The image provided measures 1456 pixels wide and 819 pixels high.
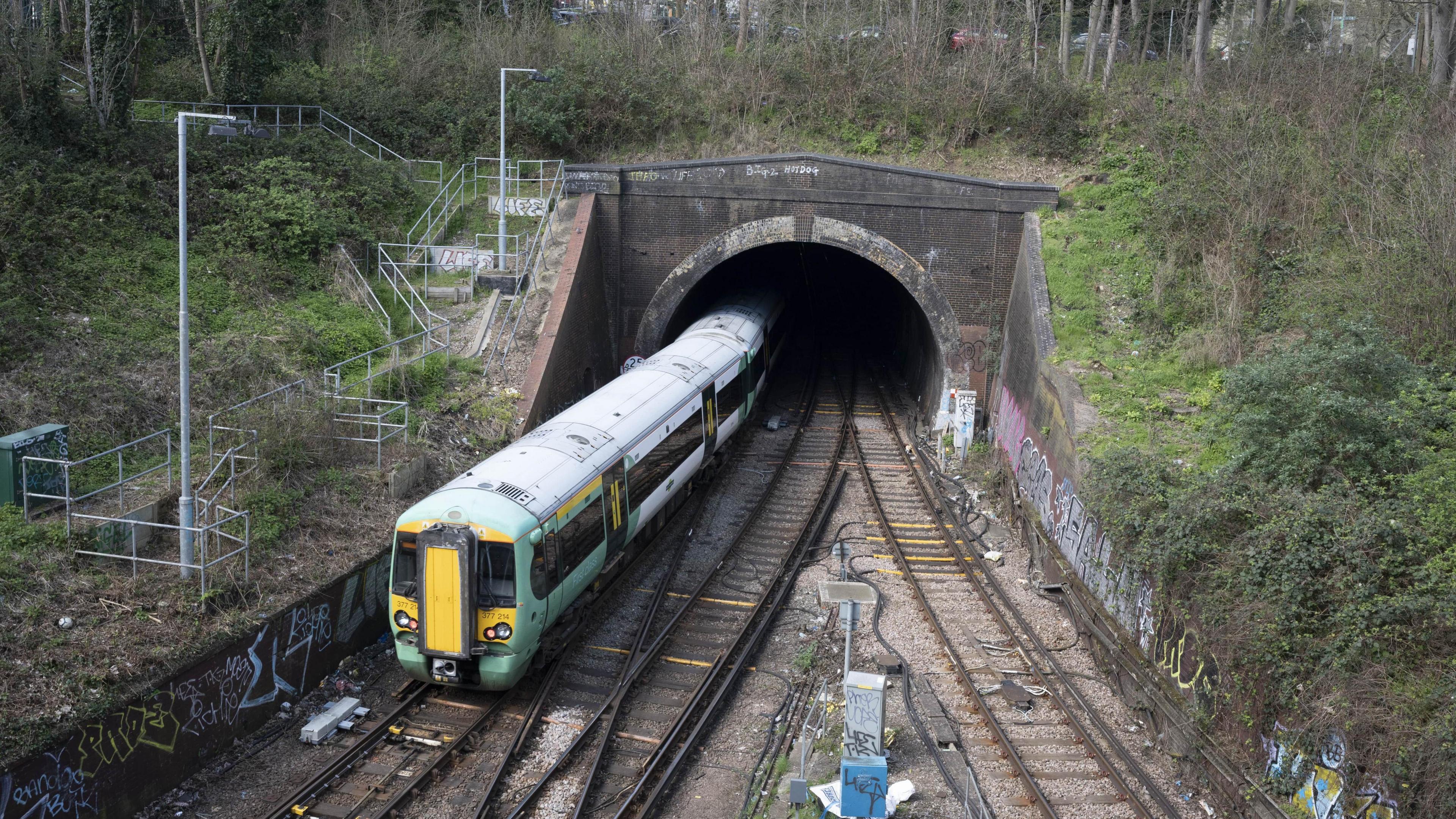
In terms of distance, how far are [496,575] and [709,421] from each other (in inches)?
291

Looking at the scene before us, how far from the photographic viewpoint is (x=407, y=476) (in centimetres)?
1458

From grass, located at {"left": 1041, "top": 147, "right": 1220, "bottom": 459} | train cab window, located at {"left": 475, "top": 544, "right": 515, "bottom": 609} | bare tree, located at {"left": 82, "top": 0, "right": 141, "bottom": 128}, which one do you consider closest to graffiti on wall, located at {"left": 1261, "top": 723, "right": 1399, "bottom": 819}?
grass, located at {"left": 1041, "top": 147, "right": 1220, "bottom": 459}

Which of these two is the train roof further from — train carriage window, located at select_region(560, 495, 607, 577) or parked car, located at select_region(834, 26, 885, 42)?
parked car, located at select_region(834, 26, 885, 42)

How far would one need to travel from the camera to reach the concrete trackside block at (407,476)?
46.6 ft

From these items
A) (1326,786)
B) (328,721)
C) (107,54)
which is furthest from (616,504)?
(107,54)

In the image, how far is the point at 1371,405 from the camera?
1122 centimetres

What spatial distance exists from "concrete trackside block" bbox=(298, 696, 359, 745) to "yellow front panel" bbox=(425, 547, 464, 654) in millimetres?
1352

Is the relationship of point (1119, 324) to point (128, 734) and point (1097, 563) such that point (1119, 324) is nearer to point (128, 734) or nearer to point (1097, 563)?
point (1097, 563)

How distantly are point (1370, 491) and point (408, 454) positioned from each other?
12657mm

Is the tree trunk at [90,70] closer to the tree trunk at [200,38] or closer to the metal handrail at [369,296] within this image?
the tree trunk at [200,38]

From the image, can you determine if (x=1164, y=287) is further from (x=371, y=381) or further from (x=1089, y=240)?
(x=371, y=381)

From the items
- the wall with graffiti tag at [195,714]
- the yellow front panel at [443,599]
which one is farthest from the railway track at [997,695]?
the wall with graffiti tag at [195,714]

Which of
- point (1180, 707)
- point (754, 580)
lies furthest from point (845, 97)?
point (1180, 707)

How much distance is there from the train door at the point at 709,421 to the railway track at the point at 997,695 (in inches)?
128
